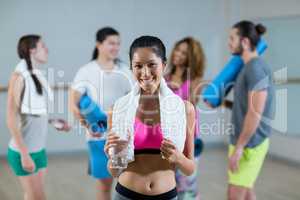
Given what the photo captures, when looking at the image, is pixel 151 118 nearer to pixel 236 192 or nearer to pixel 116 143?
pixel 116 143

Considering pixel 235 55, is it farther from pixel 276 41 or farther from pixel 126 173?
pixel 276 41

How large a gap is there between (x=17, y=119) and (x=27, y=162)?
0.21m

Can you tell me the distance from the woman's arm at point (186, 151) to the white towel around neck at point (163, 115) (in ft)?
0.05

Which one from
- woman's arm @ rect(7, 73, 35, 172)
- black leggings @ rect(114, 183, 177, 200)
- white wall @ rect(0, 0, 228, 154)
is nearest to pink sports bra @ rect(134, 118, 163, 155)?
black leggings @ rect(114, 183, 177, 200)

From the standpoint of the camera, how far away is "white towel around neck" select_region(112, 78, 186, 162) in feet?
3.00

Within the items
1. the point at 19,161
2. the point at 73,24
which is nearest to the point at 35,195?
the point at 19,161

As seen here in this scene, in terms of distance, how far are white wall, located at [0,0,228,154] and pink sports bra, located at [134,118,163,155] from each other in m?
3.48

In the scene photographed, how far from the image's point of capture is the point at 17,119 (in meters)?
2.07

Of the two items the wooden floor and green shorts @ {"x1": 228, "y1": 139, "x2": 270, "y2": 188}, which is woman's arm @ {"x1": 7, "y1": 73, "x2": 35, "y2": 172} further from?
the wooden floor

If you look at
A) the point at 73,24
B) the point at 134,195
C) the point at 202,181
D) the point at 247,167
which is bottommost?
the point at 202,181

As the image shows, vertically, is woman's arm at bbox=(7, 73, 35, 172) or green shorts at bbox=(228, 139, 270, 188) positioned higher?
woman's arm at bbox=(7, 73, 35, 172)

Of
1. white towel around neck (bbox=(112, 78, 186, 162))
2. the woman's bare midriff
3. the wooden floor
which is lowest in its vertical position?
the wooden floor

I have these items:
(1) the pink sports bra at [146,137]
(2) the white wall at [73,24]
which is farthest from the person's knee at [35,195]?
(2) the white wall at [73,24]

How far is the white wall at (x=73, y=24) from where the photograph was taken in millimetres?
4629
